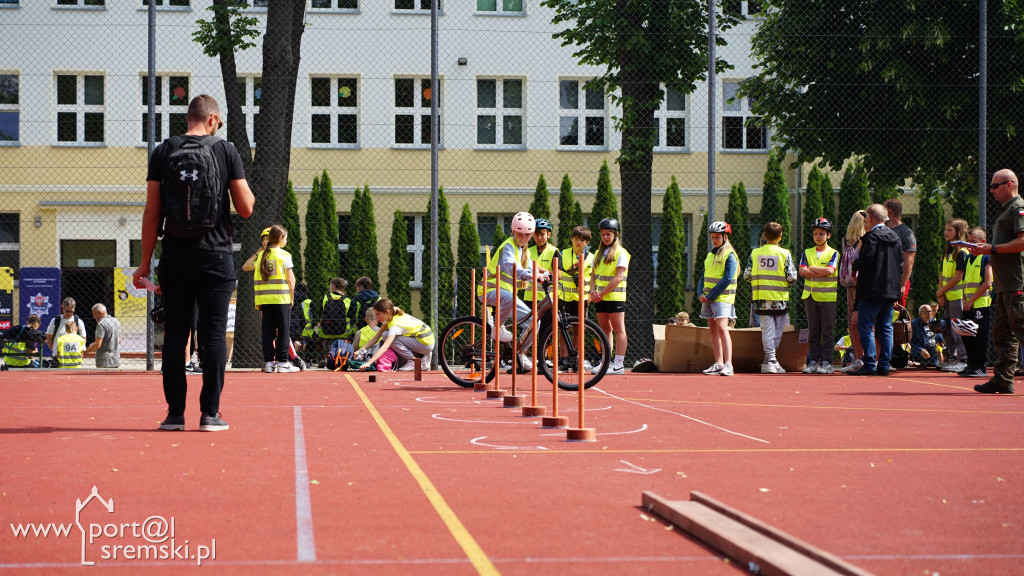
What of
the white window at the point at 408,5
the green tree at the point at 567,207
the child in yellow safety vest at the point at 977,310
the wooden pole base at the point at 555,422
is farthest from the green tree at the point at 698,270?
the wooden pole base at the point at 555,422

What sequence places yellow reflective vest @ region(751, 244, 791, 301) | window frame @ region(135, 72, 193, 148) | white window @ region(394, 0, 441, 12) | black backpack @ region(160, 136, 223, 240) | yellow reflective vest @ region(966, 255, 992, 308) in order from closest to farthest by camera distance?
black backpack @ region(160, 136, 223, 240) → yellow reflective vest @ region(966, 255, 992, 308) → yellow reflective vest @ region(751, 244, 791, 301) → window frame @ region(135, 72, 193, 148) → white window @ region(394, 0, 441, 12)

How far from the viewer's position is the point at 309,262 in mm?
25234

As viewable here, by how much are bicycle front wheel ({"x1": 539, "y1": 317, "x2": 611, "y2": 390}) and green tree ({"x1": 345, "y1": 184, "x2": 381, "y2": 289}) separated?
1445 cm

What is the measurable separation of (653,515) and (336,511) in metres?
1.27

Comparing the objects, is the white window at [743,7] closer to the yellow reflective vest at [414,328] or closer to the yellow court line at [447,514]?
the yellow reflective vest at [414,328]

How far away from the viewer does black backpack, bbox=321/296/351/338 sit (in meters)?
19.7

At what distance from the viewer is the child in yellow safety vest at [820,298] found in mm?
15883

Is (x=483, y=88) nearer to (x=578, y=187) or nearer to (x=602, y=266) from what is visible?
(x=578, y=187)

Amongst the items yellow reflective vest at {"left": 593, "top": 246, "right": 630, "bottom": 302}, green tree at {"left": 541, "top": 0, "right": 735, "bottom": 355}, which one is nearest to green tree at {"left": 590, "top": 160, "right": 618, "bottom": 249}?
green tree at {"left": 541, "top": 0, "right": 735, "bottom": 355}

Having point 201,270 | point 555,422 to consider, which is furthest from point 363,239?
point 201,270

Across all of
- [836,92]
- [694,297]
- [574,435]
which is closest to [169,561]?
[574,435]

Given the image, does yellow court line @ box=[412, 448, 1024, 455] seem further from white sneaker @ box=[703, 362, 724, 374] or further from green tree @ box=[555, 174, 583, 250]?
Result: green tree @ box=[555, 174, 583, 250]

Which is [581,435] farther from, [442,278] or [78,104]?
[78,104]

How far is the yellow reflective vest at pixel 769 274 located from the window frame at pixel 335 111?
13990 millimetres
